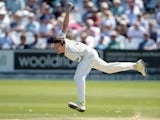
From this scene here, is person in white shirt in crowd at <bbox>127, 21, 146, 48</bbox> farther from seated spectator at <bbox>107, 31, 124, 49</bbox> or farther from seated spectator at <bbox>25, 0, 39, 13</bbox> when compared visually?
seated spectator at <bbox>25, 0, 39, 13</bbox>

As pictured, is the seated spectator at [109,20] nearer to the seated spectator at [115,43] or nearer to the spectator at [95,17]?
the spectator at [95,17]

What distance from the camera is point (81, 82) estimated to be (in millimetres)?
9531

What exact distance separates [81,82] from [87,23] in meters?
8.72

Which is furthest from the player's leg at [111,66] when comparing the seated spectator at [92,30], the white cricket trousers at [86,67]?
the seated spectator at [92,30]

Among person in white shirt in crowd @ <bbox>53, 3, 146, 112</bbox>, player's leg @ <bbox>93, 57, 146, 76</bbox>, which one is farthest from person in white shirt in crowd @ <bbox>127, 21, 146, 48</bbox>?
person in white shirt in crowd @ <bbox>53, 3, 146, 112</bbox>

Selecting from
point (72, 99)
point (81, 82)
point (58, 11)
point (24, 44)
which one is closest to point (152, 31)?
point (58, 11)

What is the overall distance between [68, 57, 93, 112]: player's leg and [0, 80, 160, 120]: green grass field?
0.70m

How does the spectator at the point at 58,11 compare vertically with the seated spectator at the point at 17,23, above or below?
above

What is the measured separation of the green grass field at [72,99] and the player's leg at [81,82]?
704 millimetres

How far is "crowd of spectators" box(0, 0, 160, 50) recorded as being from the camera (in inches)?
711

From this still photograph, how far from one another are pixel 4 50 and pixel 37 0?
3029 millimetres

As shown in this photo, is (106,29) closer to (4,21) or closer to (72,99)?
(4,21)

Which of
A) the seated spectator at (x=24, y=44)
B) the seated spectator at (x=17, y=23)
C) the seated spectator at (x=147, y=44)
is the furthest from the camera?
the seated spectator at (x=17, y=23)

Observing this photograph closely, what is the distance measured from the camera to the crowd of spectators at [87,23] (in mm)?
18047
